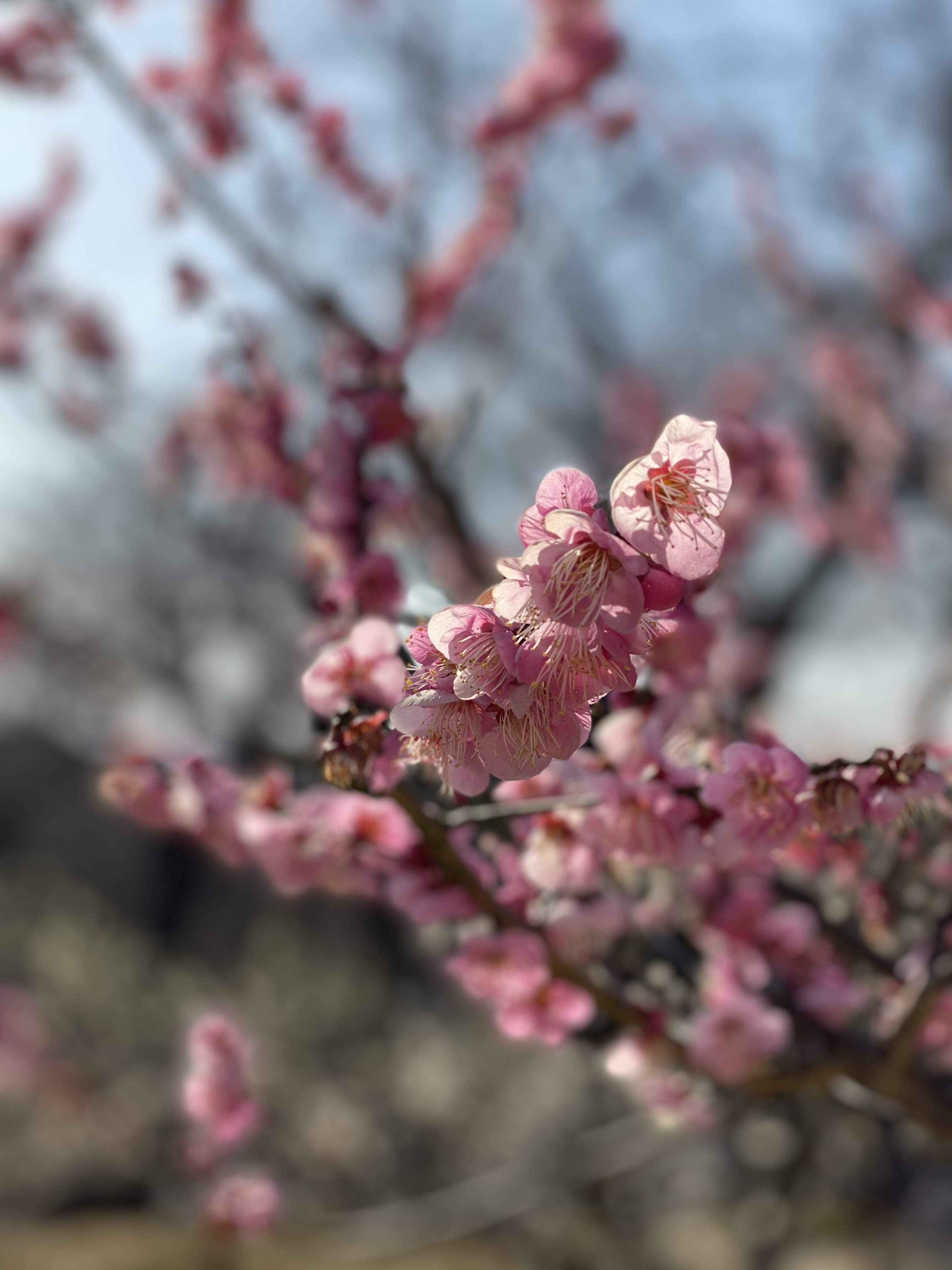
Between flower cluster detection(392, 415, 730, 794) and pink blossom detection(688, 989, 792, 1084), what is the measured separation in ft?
3.02

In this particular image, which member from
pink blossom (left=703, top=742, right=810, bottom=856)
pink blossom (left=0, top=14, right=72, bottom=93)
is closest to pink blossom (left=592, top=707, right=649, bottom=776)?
pink blossom (left=703, top=742, right=810, bottom=856)

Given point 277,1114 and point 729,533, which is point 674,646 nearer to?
point 729,533

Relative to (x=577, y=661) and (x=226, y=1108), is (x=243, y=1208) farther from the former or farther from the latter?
(x=577, y=661)

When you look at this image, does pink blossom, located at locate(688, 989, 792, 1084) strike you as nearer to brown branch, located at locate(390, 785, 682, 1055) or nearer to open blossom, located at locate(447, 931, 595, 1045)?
brown branch, located at locate(390, 785, 682, 1055)

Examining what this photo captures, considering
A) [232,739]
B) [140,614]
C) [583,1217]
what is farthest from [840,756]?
[140,614]

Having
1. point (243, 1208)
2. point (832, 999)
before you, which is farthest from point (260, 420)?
point (243, 1208)

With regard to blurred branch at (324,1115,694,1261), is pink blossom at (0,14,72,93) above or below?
above

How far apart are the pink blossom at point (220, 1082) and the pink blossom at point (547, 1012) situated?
44.4 inches

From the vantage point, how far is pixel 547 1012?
60.3 inches

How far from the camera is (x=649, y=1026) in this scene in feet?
4.88

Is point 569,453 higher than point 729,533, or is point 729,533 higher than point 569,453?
point 569,453

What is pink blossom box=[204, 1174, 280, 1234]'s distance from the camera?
8.45ft

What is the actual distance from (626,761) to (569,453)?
6070mm

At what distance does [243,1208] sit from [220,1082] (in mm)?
497
